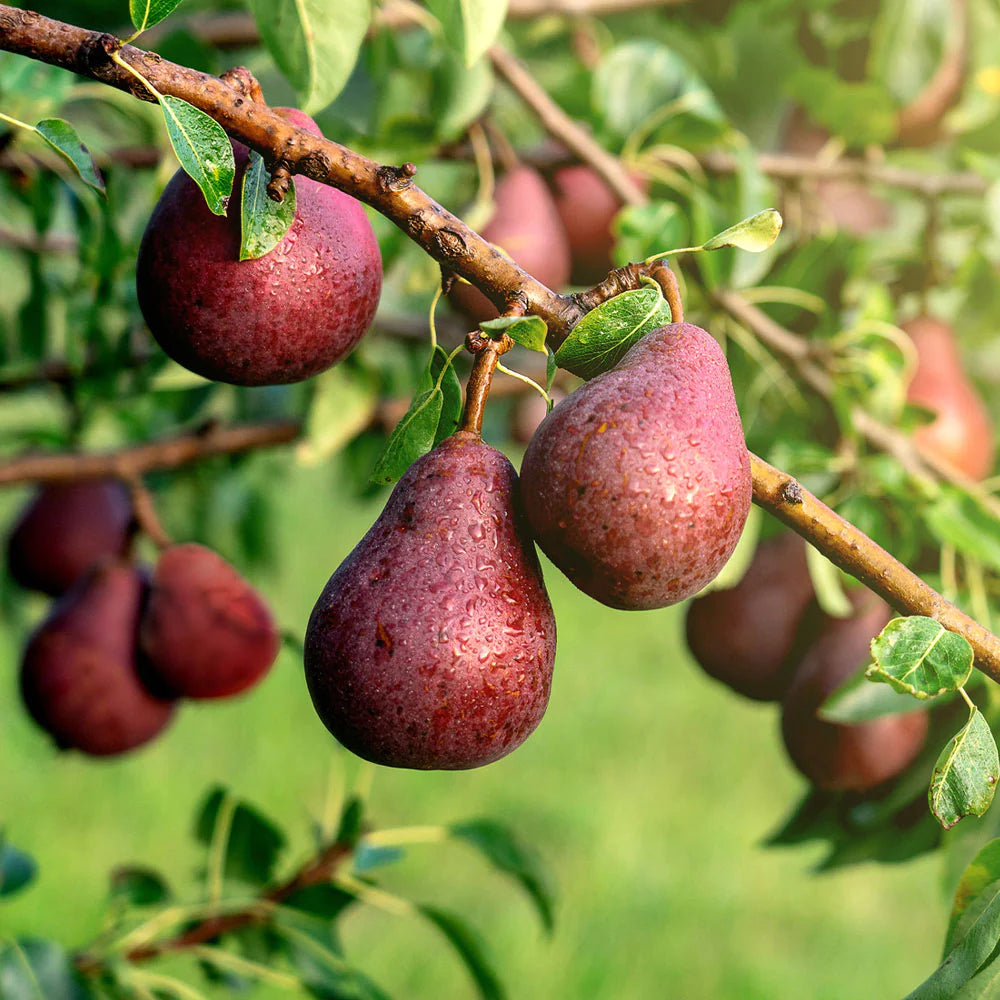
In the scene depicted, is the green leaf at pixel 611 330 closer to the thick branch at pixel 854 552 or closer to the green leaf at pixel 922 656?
the thick branch at pixel 854 552

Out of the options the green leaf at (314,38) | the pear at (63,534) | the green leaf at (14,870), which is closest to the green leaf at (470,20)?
the green leaf at (314,38)

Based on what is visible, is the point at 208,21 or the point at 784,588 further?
the point at 208,21

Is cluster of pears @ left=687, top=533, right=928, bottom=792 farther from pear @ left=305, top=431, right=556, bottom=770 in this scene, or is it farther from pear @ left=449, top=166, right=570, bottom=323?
pear @ left=305, top=431, right=556, bottom=770

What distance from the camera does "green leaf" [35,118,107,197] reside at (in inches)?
24.7

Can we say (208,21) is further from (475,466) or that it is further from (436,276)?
(475,466)

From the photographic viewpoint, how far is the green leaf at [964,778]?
1.96 feet

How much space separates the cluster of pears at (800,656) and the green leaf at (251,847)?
0.49 m

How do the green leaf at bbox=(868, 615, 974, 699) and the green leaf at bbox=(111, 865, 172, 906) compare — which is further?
the green leaf at bbox=(111, 865, 172, 906)

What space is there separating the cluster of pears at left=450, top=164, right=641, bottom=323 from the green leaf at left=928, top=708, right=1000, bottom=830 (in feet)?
2.27

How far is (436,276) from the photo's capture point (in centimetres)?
121

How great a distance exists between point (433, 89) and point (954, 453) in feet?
2.29

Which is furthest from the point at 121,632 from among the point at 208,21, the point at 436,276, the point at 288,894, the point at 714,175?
the point at 714,175

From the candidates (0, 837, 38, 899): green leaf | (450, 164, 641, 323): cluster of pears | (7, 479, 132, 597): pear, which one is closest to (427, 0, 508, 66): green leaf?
(450, 164, 641, 323): cluster of pears

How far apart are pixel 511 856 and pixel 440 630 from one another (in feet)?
2.38
